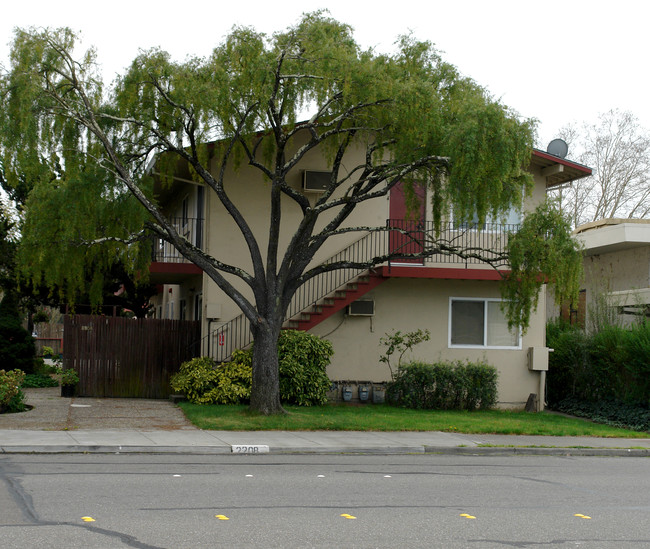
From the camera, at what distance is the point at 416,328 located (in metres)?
21.0

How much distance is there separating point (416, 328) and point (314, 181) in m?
4.76

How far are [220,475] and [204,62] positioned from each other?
27.0ft

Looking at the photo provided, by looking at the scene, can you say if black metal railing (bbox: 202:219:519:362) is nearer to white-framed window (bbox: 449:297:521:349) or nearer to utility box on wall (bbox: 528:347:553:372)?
white-framed window (bbox: 449:297:521:349)

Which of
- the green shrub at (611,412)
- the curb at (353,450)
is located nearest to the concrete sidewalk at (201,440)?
the curb at (353,450)

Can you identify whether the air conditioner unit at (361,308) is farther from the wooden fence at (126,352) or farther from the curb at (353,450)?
the curb at (353,450)

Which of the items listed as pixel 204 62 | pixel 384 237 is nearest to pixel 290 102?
pixel 204 62

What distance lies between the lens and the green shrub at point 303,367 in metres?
18.3

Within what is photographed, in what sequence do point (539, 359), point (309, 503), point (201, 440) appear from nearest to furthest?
point (309, 503) < point (201, 440) < point (539, 359)

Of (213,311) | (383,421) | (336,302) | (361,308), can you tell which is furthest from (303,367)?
(213,311)

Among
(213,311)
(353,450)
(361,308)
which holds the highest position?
(361,308)

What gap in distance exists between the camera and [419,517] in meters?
8.14

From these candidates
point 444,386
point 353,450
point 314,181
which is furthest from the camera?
point 314,181

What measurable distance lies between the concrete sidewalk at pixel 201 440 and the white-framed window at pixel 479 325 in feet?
17.5

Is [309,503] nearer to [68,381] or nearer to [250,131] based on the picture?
[250,131]
